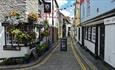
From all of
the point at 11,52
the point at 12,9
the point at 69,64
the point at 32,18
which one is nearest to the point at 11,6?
the point at 12,9

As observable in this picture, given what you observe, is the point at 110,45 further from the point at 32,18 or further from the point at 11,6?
the point at 11,6

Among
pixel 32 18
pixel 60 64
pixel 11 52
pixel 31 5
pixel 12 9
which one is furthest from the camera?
pixel 31 5

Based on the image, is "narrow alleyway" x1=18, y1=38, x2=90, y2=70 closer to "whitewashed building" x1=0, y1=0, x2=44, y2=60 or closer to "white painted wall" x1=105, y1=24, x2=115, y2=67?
"white painted wall" x1=105, y1=24, x2=115, y2=67

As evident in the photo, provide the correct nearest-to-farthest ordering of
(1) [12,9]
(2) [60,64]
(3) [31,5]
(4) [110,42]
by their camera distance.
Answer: (4) [110,42] → (2) [60,64] → (1) [12,9] → (3) [31,5]

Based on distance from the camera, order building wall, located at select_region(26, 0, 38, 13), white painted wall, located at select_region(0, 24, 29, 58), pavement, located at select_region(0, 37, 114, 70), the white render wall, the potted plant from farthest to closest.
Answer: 1. building wall, located at select_region(26, 0, 38, 13)
2. the potted plant
3. white painted wall, located at select_region(0, 24, 29, 58)
4. pavement, located at select_region(0, 37, 114, 70)
5. the white render wall

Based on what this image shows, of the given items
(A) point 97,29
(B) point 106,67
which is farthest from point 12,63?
(A) point 97,29

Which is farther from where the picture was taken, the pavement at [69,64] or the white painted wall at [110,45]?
the pavement at [69,64]

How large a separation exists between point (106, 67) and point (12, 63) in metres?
5.92

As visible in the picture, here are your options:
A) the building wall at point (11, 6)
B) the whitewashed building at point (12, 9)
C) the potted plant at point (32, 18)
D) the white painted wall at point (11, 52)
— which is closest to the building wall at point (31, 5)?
the whitewashed building at point (12, 9)

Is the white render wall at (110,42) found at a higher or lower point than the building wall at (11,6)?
lower

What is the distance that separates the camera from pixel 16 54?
21094 mm

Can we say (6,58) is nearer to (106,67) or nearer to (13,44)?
(13,44)

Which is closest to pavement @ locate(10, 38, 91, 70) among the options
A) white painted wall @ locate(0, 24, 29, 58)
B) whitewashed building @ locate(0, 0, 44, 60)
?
white painted wall @ locate(0, 24, 29, 58)

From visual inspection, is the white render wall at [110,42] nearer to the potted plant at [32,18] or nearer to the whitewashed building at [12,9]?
the whitewashed building at [12,9]
